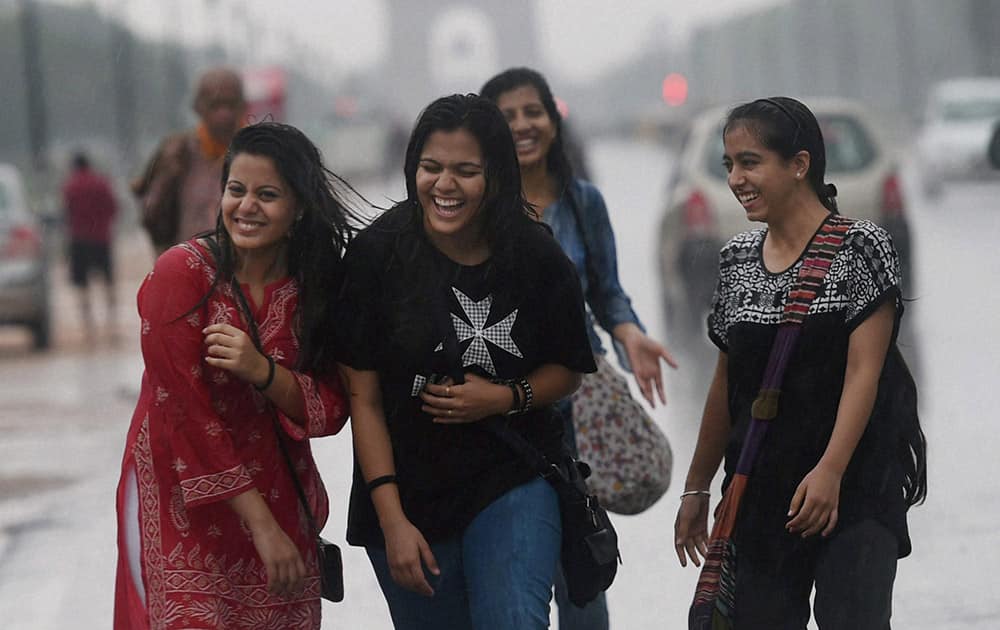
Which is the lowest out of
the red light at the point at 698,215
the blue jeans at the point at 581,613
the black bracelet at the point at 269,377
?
the blue jeans at the point at 581,613

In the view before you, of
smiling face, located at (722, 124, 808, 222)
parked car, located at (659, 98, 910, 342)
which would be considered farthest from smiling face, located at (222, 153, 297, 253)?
parked car, located at (659, 98, 910, 342)

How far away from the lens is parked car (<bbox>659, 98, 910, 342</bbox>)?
11703 millimetres

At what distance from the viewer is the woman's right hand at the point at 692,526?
373cm

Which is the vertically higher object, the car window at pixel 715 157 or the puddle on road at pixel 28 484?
the car window at pixel 715 157

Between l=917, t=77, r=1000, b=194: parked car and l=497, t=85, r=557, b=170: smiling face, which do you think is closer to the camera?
l=497, t=85, r=557, b=170: smiling face

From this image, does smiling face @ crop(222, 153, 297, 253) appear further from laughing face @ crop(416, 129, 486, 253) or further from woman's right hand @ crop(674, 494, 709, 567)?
woman's right hand @ crop(674, 494, 709, 567)

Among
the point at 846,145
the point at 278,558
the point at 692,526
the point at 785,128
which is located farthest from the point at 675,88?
the point at 278,558

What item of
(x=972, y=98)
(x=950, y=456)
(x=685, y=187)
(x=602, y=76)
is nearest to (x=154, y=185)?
(x=950, y=456)

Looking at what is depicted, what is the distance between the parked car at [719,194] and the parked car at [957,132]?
46.2 feet

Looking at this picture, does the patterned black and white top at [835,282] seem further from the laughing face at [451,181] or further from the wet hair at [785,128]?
the laughing face at [451,181]

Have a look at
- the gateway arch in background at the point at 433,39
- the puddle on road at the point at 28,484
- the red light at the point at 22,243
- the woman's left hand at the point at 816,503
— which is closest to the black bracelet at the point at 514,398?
the woman's left hand at the point at 816,503

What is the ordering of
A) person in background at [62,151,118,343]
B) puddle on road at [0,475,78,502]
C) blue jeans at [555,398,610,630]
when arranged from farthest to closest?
person in background at [62,151,118,343]
puddle on road at [0,475,78,502]
blue jeans at [555,398,610,630]

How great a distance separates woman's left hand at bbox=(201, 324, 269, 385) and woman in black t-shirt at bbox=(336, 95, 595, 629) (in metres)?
0.21

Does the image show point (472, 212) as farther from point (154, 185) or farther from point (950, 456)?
point (950, 456)
